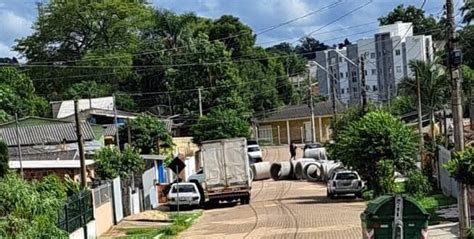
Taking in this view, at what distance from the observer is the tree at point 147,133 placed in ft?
199

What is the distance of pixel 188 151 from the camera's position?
72062mm

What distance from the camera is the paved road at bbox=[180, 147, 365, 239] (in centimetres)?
2850

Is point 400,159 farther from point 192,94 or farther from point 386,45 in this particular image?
point 386,45

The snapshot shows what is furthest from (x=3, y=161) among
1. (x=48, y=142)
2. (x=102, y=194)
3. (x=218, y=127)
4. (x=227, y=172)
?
(x=218, y=127)

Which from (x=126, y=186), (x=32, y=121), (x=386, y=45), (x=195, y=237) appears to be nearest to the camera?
(x=195, y=237)

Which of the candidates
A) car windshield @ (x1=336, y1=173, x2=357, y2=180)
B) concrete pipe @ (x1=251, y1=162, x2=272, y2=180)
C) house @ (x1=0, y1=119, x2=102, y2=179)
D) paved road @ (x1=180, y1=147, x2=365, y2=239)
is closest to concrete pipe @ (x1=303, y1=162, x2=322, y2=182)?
concrete pipe @ (x1=251, y1=162, x2=272, y2=180)

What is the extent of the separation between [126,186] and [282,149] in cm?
4196

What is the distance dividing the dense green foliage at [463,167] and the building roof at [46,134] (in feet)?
99.9

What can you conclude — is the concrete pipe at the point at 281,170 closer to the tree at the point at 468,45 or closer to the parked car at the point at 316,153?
the parked car at the point at 316,153

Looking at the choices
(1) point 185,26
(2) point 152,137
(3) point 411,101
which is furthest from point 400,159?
(1) point 185,26

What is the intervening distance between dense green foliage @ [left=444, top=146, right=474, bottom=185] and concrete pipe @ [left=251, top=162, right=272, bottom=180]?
1489 inches

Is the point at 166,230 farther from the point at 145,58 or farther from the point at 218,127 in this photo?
the point at 145,58

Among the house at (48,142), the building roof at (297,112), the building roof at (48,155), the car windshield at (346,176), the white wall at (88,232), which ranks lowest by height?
the white wall at (88,232)

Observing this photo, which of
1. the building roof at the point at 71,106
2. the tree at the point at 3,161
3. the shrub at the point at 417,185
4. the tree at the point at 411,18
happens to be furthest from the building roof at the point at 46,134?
the tree at the point at 411,18
